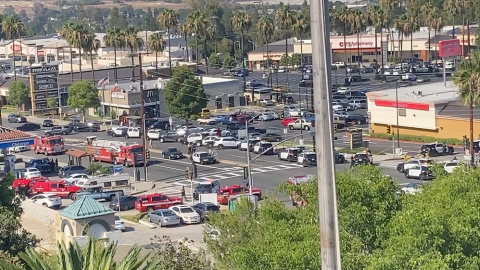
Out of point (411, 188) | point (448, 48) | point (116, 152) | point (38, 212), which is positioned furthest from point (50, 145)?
point (448, 48)

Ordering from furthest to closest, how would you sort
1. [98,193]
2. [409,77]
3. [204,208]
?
[409,77]
[98,193]
[204,208]

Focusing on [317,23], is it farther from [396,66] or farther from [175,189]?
[396,66]

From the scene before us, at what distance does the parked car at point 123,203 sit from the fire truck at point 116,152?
13199 mm

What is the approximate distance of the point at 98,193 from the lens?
57.7 meters

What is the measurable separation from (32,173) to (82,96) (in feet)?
100

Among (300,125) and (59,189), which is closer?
(59,189)

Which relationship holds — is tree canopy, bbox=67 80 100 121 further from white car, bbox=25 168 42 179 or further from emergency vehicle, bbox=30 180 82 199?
emergency vehicle, bbox=30 180 82 199

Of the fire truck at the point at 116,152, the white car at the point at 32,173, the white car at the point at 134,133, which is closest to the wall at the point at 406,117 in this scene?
the white car at the point at 134,133

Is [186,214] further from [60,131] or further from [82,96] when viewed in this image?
[82,96]

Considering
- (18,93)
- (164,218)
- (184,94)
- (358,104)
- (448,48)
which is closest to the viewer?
(164,218)

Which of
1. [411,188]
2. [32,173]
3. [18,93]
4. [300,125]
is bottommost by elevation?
[32,173]

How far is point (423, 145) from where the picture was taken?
68.4 m

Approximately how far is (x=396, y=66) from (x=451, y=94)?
177 ft

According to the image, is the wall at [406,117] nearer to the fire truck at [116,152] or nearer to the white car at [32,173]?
the fire truck at [116,152]
